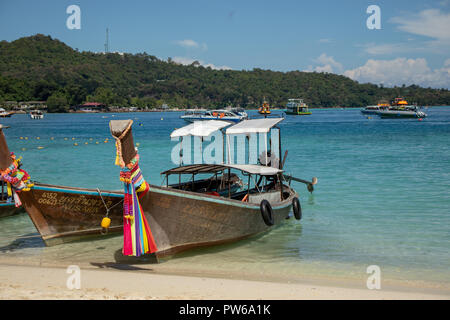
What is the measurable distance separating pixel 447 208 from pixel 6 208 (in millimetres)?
14165

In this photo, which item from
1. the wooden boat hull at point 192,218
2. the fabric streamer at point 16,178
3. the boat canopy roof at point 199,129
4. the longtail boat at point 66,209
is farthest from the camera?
the boat canopy roof at point 199,129

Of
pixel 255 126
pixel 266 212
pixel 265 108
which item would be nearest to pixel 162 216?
pixel 266 212

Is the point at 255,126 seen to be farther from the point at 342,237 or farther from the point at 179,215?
the point at 179,215

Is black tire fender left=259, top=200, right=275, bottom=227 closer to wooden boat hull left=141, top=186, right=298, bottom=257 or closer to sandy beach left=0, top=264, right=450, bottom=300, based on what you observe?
wooden boat hull left=141, top=186, right=298, bottom=257

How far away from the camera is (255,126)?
513 inches

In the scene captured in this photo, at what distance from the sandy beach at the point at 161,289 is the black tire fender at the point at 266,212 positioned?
8.93ft

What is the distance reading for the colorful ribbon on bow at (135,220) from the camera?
8297 mm

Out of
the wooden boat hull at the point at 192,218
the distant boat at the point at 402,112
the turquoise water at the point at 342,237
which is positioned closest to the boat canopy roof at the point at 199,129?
the wooden boat hull at the point at 192,218

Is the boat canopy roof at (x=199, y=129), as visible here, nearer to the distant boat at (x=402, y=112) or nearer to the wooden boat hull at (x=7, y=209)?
the wooden boat hull at (x=7, y=209)

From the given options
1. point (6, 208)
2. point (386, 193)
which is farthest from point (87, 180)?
point (386, 193)

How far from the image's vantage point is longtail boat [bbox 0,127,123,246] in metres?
10.6

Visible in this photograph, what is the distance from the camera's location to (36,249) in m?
11.2
